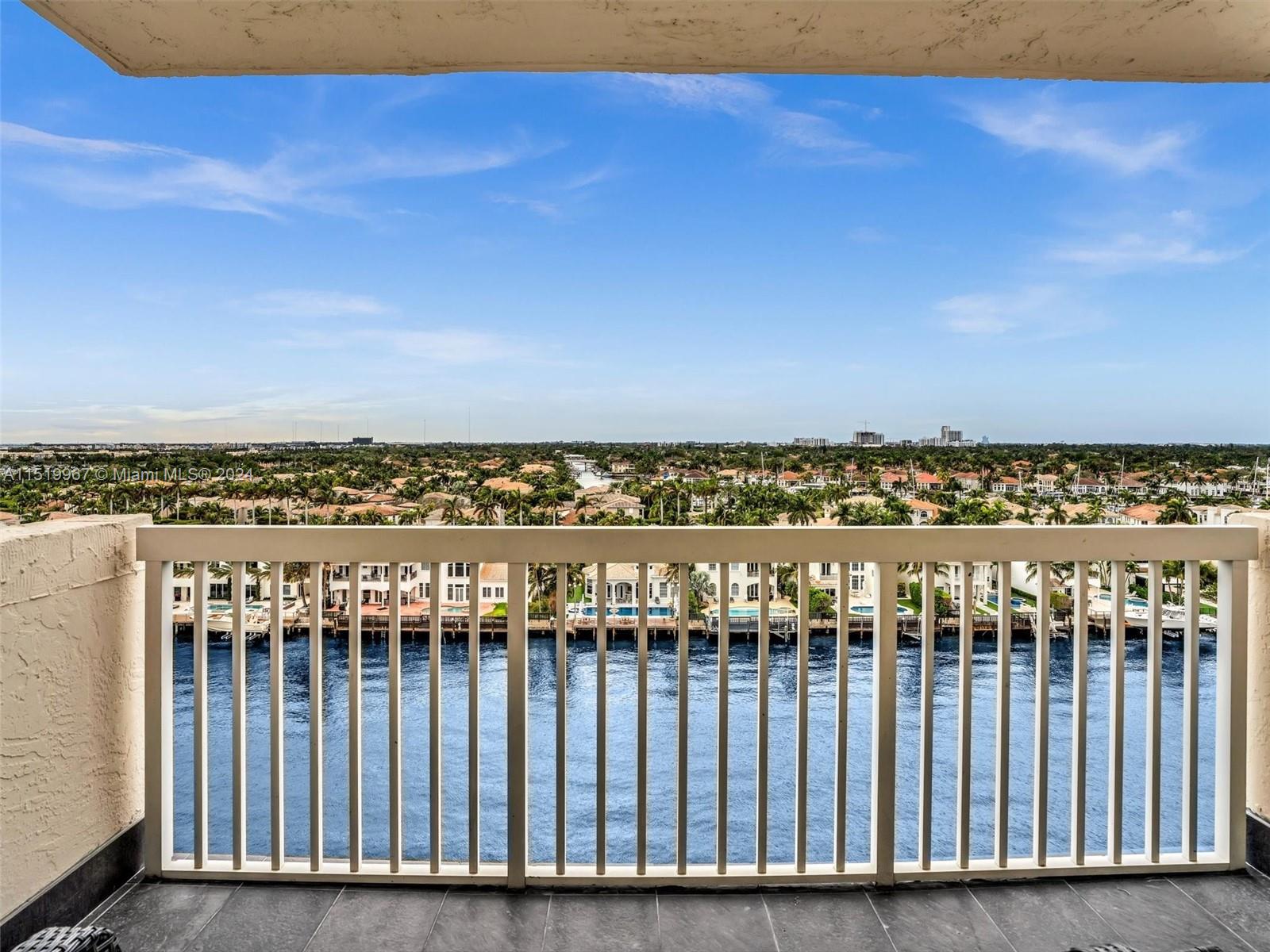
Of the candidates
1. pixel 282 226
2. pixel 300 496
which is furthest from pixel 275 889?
pixel 282 226

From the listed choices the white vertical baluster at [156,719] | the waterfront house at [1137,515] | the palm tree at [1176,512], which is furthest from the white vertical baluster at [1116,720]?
the white vertical baluster at [156,719]

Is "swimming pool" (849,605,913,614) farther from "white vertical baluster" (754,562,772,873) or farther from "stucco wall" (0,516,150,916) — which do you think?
"stucco wall" (0,516,150,916)

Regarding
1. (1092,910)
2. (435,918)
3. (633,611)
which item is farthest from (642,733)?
(1092,910)

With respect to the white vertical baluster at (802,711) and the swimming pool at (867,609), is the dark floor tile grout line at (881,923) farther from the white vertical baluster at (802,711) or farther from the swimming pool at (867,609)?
the swimming pool at (867,609)

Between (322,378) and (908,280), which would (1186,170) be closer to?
(908,280)

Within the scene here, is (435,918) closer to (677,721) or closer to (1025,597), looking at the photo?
(677,721)

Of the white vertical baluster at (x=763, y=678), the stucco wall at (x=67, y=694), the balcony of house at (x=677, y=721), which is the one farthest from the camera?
the white vertical baluster at (x=763, y=678)
